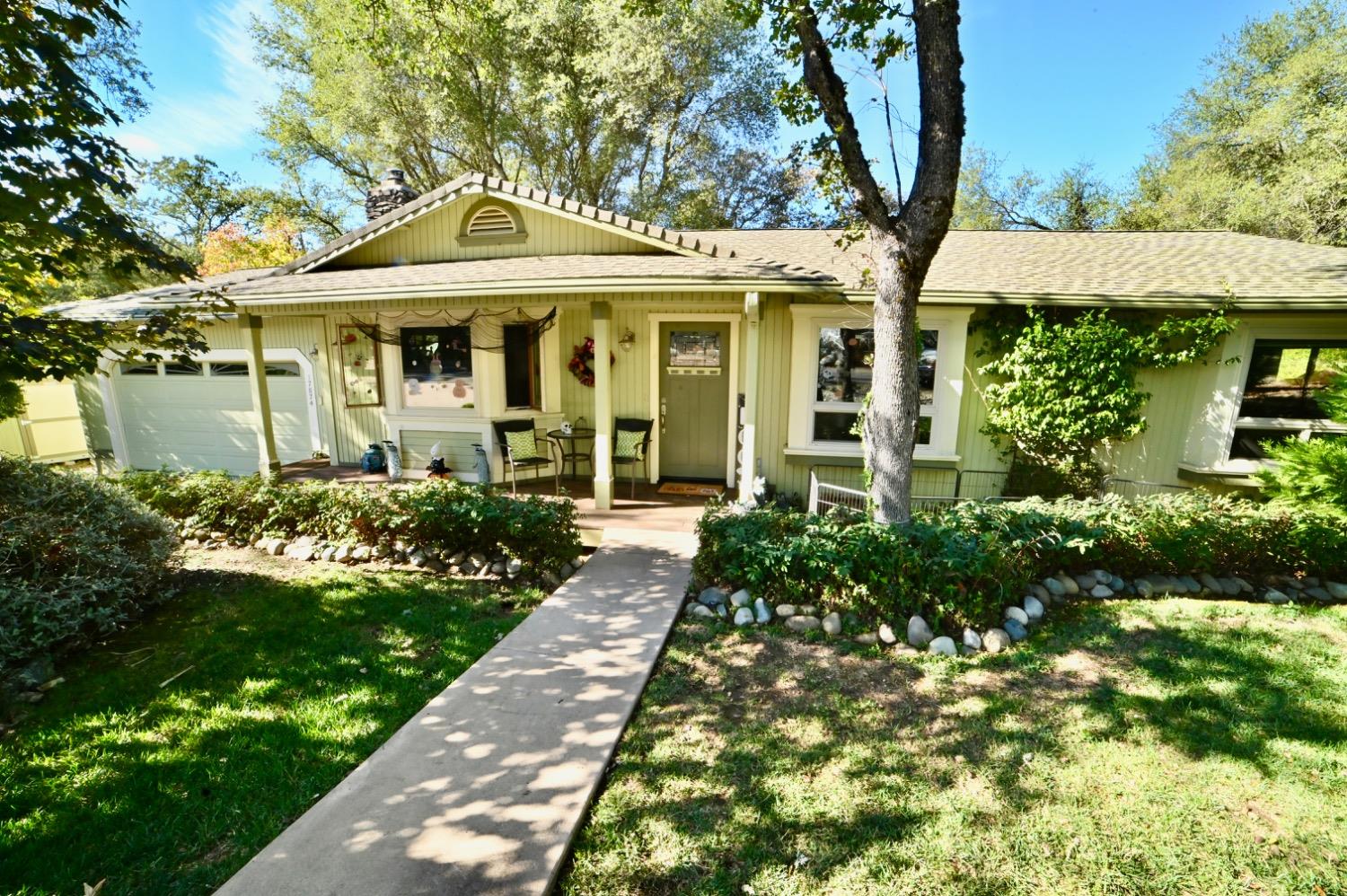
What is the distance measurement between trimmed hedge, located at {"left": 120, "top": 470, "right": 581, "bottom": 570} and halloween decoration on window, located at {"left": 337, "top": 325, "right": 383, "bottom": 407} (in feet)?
8.85

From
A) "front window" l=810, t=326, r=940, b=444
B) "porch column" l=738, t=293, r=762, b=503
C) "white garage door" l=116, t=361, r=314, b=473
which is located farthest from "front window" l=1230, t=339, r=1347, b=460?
"white garage door" l=116, t=361, r=314, b=473

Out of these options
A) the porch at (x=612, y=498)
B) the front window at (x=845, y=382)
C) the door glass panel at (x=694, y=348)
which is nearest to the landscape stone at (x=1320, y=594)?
the front window at (x=845, y=382)

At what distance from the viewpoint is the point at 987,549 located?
169 inches

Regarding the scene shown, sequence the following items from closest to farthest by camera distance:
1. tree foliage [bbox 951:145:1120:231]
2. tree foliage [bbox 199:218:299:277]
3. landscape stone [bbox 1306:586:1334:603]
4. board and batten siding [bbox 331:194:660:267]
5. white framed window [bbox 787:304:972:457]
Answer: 1. landscape stone [bbox 1306:586:1334:603]
2. white framed window [bbox 787:304:972:457]
3. board and batten siding [bbox 331:194:660:267]
4. tree foliage [bbox 199:218:299:277]
5. tree foliage [bbox 951:145:1120:231]

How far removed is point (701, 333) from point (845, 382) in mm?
2053

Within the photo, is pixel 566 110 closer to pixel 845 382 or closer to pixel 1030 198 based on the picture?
pixel 845 382

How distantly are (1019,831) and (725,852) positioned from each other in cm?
131

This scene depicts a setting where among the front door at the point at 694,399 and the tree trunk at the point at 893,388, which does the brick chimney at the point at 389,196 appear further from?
the tree trunk at the point at 893,388

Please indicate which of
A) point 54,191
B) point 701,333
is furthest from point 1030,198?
point 54,191

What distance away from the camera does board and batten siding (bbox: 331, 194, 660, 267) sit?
24.6ft

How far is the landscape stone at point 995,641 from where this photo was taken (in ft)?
13.2

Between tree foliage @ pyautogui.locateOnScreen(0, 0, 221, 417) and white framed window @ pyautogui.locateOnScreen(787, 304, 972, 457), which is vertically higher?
tree foliage @ pyautogui.locateOnScreen(0, 0, 221, 417)

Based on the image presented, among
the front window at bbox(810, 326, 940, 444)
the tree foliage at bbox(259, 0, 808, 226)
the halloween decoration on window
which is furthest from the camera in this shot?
the tree foliage at bbox(259, 0, 808, 226)

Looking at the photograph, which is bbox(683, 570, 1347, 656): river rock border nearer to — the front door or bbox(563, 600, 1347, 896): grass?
bbox(563, 600, 1347, 896): grass
